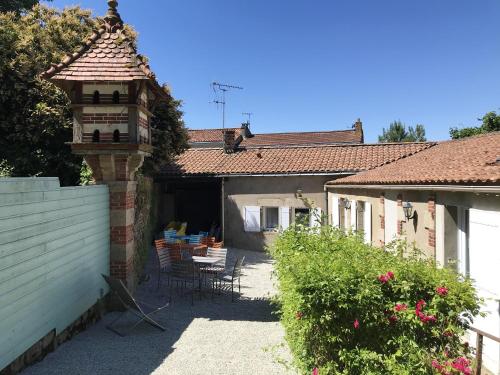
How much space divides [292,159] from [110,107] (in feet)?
35.5

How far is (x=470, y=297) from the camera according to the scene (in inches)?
143

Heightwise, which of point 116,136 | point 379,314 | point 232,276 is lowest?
point 232,276

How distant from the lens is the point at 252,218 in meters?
15.9

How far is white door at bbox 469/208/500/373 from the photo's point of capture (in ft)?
16.0

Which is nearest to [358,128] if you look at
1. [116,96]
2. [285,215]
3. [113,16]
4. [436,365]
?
[285,215]

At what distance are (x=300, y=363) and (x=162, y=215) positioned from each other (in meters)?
14.2

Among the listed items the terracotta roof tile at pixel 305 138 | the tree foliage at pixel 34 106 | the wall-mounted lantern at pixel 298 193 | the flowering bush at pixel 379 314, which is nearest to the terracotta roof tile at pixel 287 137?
the terracotta roof tile at pixel 305 138

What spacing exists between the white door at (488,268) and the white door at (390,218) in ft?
9.75

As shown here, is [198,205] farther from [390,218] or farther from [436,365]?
[436,365]

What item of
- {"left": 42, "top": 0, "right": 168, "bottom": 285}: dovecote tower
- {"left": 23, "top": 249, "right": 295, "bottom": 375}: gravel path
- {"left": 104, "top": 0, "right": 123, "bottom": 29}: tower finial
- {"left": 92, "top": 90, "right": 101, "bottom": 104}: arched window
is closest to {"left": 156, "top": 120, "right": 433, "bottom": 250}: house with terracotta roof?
{"left": 23, "top": 249, "right": 295, "bottom": 375}: gravel path

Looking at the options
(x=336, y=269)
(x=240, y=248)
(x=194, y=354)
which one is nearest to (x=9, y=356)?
(x=194, y=354)

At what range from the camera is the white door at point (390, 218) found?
8668mm

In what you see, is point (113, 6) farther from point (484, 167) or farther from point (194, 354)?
point (484, 167)

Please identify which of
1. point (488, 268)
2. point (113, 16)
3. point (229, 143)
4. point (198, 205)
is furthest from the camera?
point (198, 205)
